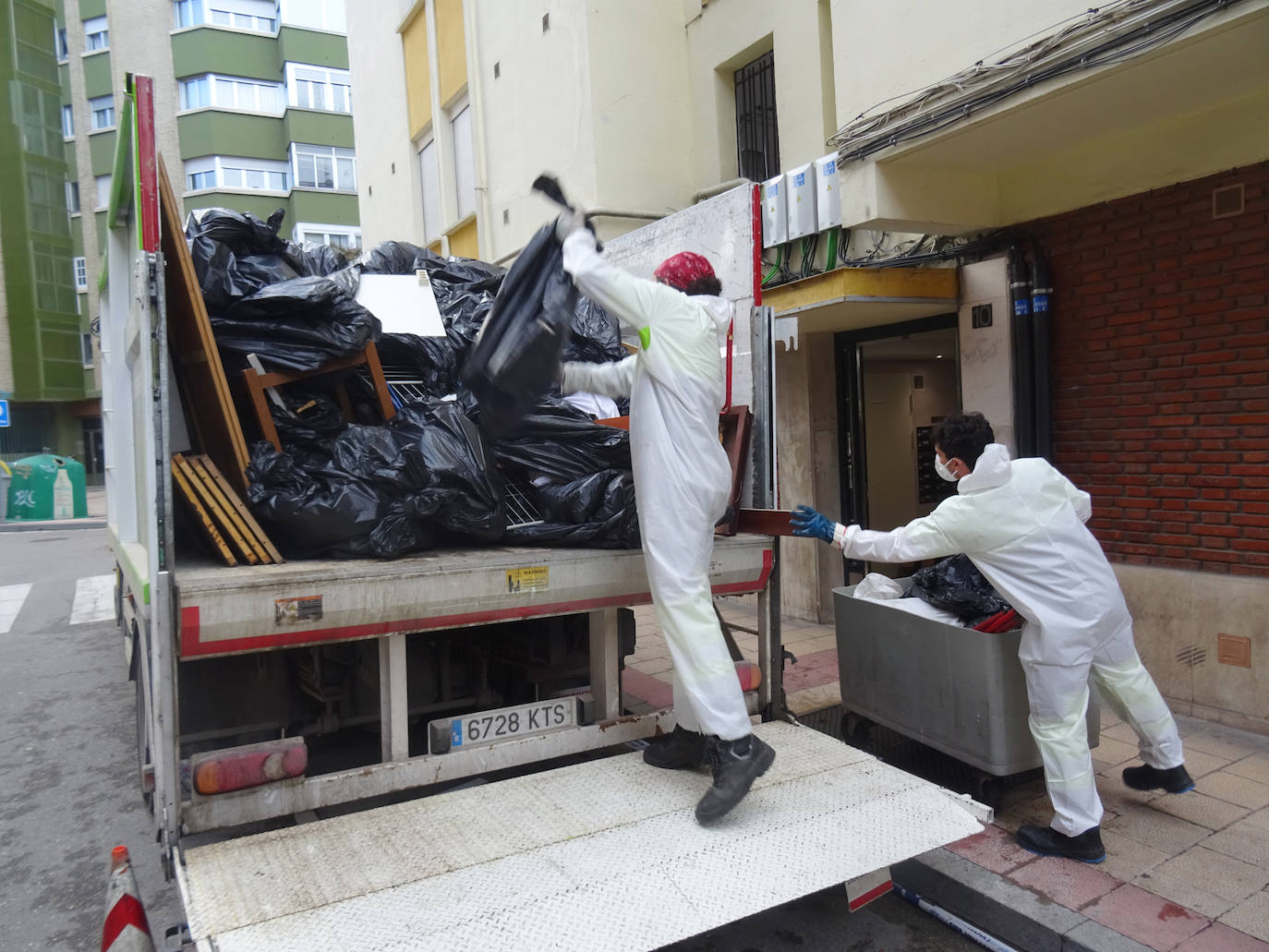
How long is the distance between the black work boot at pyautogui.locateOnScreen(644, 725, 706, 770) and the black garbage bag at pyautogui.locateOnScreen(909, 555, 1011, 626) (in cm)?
134

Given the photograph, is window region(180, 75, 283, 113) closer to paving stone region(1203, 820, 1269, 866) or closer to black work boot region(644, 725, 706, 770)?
black work boot region(644, 725, 706, 770)

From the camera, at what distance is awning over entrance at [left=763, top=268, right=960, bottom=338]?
17.9 feet

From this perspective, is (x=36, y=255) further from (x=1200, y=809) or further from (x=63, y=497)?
(x=1200, y=809)

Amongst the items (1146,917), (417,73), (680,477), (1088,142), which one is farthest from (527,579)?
(417,73)

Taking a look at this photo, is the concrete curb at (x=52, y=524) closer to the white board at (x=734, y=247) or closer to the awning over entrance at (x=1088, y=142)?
the white board at (x=734, y=247)

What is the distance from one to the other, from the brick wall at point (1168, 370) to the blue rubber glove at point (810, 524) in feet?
8.45

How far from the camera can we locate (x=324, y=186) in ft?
A: 89.7

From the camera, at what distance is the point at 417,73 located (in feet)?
42.1

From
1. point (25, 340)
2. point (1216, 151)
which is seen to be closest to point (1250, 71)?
point (1216, 151)

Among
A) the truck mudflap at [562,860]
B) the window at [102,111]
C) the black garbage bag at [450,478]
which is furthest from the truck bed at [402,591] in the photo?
the window at [102,111]

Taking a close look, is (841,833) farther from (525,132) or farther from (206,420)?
(525,132)

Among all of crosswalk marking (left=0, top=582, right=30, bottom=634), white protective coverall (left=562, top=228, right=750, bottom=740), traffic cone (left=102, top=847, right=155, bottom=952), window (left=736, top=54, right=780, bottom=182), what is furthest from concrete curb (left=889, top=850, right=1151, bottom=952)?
crosswalk marking (left=0, top=582, right=30, bottom=634)

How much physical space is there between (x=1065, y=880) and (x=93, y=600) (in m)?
9.21

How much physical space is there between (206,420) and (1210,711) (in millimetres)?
4969
